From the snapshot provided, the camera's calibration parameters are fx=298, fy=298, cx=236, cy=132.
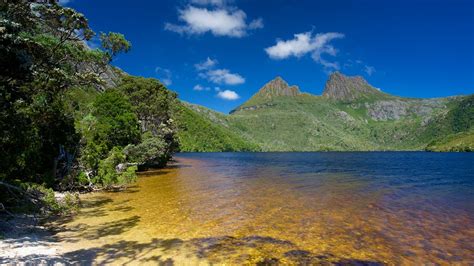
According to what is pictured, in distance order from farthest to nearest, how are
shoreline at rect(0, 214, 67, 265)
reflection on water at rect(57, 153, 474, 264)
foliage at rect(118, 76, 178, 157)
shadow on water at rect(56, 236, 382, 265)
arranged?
foliage at rect(118, 76, 178, 157), reflection on water at rect(57, 153, 474, 264), shadow on water at rect(56, 236, 382, 265), shoreline at rect(0, 214, 67, 265)

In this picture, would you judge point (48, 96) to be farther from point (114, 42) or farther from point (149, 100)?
point (149, 100)

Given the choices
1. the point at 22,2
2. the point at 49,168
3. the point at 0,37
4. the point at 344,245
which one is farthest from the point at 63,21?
the point at 344,245

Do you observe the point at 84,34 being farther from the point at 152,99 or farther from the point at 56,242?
the point at 152,99

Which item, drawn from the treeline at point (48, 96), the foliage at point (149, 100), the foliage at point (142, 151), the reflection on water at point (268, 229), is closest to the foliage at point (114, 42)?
the treeline at point (48, 96)

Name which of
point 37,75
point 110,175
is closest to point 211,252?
point 37,75

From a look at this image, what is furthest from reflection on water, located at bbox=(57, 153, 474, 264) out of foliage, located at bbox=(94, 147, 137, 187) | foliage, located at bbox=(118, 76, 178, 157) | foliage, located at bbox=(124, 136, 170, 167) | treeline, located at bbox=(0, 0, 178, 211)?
foliage, located at bbox=(118, 76, 178, 157)

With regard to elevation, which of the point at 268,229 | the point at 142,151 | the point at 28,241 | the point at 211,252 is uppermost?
the point at 142,151

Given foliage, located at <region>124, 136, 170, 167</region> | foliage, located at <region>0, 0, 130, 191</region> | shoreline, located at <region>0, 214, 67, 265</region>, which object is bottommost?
shoreline, located at <region>0, 214, 67, 265</region>

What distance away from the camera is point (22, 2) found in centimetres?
1252

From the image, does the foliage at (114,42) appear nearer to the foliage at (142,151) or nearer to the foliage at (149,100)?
the foliage at (142,151)

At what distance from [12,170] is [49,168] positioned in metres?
5.27

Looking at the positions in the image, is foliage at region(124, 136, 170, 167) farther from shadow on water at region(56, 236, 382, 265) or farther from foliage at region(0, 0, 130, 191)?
shadow on water at region(56, 236, 382, 265)

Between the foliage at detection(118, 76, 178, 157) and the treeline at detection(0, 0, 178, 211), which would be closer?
the treeline at detection(0, 0, 178, 211)

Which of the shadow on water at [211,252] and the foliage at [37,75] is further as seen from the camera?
the foliage at [37,75]
